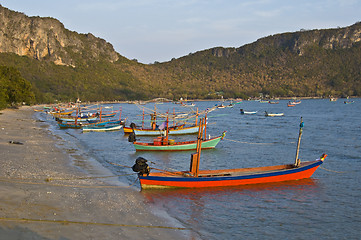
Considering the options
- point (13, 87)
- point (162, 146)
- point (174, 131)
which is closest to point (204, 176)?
point (162, 146)

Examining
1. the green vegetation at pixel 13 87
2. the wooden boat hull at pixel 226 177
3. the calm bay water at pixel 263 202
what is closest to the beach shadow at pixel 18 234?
the calm bay water at pixel 263 202

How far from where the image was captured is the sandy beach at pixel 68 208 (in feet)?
35.8

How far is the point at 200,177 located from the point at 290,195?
5.14m

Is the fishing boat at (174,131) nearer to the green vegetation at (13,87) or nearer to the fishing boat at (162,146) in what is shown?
Answer: the fishing boat at (162,146)

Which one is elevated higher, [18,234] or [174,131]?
[18,234]

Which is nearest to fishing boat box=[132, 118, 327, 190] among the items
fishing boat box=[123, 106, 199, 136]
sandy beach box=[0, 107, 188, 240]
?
sandy beach box=[0, 107, 188, 240]

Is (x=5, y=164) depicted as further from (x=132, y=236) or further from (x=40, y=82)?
(x=40, y=82)

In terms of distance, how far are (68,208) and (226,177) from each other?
361 inches

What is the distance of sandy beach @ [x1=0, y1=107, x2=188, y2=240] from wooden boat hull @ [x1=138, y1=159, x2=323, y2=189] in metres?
1.52

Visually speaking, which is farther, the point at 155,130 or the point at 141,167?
the point at 155,130

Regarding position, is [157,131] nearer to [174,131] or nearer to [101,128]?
[174,131]

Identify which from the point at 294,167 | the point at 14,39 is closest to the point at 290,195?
the point at 294,167

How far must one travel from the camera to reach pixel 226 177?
19.4 meters

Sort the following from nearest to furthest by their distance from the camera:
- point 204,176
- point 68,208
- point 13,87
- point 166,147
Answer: point 68,208 → point 204,176 → point 166,147 → point 13,87
